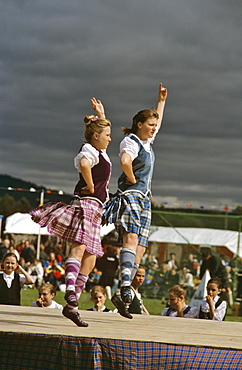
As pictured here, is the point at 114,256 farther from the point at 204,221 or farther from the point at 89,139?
the point at 89,139

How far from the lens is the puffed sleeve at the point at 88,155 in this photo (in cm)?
448

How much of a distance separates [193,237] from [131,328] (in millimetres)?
9877

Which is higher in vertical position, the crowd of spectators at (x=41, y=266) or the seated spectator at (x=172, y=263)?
the seated spectator at (x=172, y=263)

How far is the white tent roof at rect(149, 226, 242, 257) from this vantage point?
1379 centimetres

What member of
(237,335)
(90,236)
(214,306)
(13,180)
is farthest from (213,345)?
(13,180)

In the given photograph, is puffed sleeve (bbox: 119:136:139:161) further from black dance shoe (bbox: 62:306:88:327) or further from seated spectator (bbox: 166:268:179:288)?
seated spectator (bbox: 166:268:179:288)

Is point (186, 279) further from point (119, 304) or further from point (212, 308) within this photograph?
point (119, 304)

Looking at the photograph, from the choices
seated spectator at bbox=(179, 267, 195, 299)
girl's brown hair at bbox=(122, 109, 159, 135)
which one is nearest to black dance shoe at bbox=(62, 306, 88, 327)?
girl's brown hair at bbox=(122, 109, 159, 135)

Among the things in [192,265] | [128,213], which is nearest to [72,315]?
[128,213]

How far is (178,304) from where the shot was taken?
A: 5.99 meters

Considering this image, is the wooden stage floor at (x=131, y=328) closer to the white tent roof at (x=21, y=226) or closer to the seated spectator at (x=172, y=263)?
the seated spectator at (x=172, y=263)

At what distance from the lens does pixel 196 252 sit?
44.5ft

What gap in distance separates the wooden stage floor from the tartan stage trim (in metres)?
0.04

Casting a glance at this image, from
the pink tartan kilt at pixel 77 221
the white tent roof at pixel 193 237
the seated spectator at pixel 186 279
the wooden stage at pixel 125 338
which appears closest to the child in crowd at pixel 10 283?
the wooden stage at pixel 125 338
